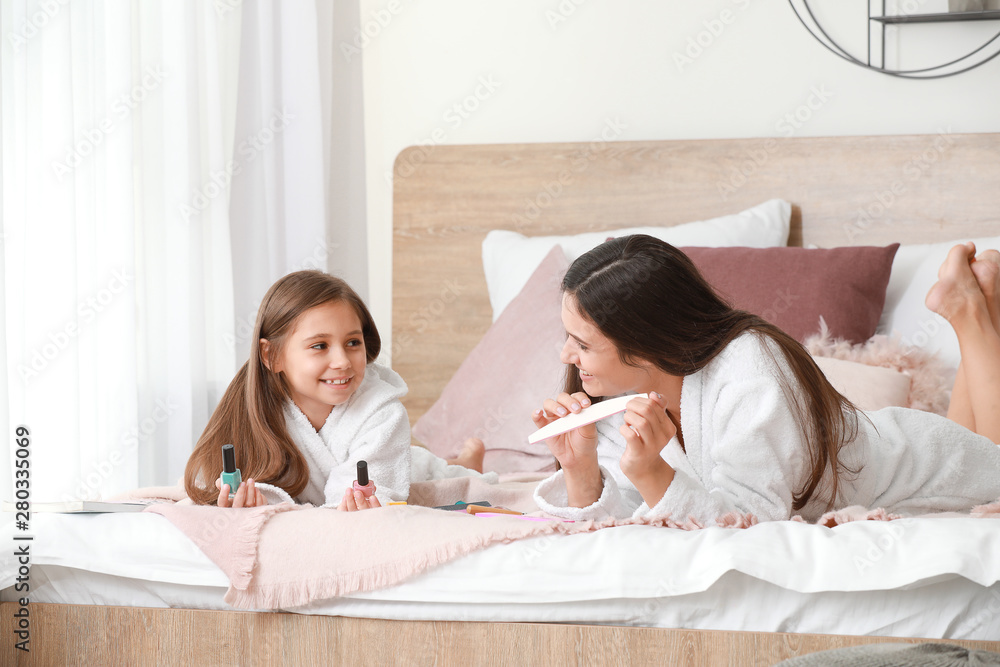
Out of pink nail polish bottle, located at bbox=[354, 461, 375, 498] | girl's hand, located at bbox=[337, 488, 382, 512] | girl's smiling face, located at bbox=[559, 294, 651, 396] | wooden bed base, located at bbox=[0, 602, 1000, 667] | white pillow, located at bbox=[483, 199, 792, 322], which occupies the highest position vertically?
white pillow, located at bbox=[483, 199, 792, 322]

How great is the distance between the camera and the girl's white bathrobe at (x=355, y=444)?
4.45 ft

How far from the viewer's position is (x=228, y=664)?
105cm

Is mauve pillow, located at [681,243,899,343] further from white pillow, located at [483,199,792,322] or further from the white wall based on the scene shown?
the white wall

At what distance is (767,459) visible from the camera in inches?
44.4

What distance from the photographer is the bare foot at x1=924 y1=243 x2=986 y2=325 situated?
152cm

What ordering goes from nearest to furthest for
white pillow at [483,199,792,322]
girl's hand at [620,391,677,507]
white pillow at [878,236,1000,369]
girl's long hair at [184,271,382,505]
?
girl's hand at [620,391,677,507] < girl's long hair at [184,271,382,505] < white pillow at [878,236,1000,369] < white pillow at [483,199,792,322]

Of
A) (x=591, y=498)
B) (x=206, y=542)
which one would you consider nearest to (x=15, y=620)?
(x=206, y=542)

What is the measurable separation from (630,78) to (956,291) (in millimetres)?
1024

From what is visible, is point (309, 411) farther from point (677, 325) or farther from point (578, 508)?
point (677, 325)

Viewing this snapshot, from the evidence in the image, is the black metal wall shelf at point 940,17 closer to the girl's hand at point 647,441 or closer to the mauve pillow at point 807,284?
the mauve pillow at point 807,284

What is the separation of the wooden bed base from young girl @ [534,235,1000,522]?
183mm

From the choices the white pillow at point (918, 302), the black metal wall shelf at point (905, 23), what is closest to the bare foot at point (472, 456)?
the white pillow at point (918, 302)

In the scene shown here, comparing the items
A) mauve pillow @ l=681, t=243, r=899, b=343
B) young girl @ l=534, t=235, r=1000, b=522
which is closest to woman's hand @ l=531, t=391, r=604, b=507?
young girl @ l=534, t=235, r=1000, b=522

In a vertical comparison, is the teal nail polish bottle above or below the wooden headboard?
below
